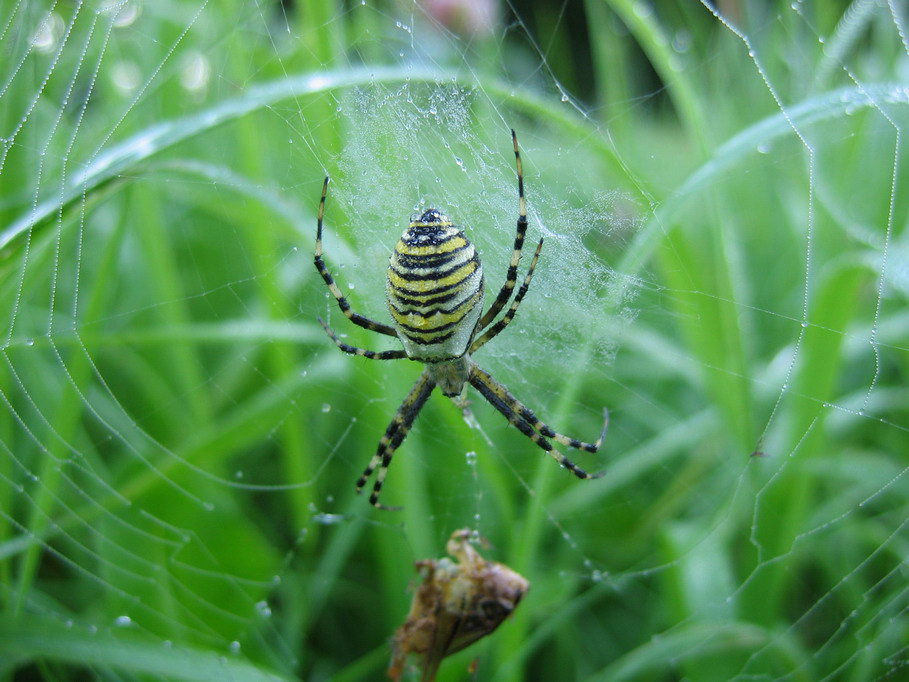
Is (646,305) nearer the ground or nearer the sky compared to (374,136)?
nearer the ground

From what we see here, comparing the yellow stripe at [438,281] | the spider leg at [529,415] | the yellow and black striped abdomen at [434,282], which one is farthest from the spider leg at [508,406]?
the yellow stripe at [438,281]

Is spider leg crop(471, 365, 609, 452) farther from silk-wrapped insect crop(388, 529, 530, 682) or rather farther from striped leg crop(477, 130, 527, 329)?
silk-wrapped insect crop(388, 529, 530, 682)

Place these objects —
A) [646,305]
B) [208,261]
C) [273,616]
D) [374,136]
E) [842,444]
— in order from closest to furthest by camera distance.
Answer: [374,136] < [646,305] < [273,616] < [842,444] < [208,261]

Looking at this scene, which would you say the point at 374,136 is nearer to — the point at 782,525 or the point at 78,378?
the point at 78,378

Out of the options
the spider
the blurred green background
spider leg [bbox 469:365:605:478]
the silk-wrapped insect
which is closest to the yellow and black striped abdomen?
the spider

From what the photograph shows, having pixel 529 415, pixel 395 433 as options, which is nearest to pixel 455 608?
pixel 395 433

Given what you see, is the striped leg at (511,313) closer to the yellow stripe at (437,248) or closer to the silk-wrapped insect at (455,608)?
the yellow stripe at (437,248)

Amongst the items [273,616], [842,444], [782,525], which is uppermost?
[842,444]

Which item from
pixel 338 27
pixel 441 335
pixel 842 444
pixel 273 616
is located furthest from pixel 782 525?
pixel 338 27
